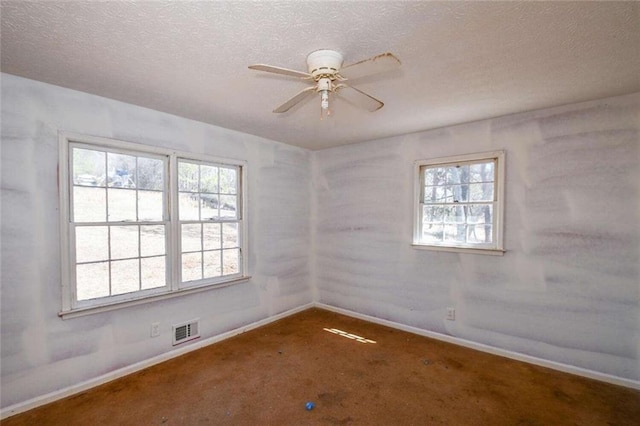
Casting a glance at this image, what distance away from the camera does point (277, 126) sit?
329cm

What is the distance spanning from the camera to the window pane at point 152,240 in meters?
2.79

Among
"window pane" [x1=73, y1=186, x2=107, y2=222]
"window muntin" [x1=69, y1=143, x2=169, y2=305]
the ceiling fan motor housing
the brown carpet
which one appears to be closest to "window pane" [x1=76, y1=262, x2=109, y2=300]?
"window muntin" [x1=69, y1=143, x2=169, y2=305]

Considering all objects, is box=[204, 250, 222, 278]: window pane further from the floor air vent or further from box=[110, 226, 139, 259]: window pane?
box=[110, 226, 139, 259]: window pane

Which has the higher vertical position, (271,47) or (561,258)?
(271,47)

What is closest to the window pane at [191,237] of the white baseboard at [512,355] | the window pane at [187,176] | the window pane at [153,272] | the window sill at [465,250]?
the window pane at [153,272]

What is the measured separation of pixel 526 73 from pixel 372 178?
6.86 ft

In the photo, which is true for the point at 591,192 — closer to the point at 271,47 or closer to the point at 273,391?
the point at 271,47

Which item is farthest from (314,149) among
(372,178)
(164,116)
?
(164,116)

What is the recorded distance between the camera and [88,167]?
2.48 metres

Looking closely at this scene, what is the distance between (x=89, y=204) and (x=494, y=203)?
12.8 ft

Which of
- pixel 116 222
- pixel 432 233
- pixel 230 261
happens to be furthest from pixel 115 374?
pixel 432 233

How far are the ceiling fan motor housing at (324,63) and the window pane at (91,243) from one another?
90.0 inches

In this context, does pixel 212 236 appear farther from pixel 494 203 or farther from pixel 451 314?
pixel 494 203

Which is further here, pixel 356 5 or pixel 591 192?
pixel 591 192
